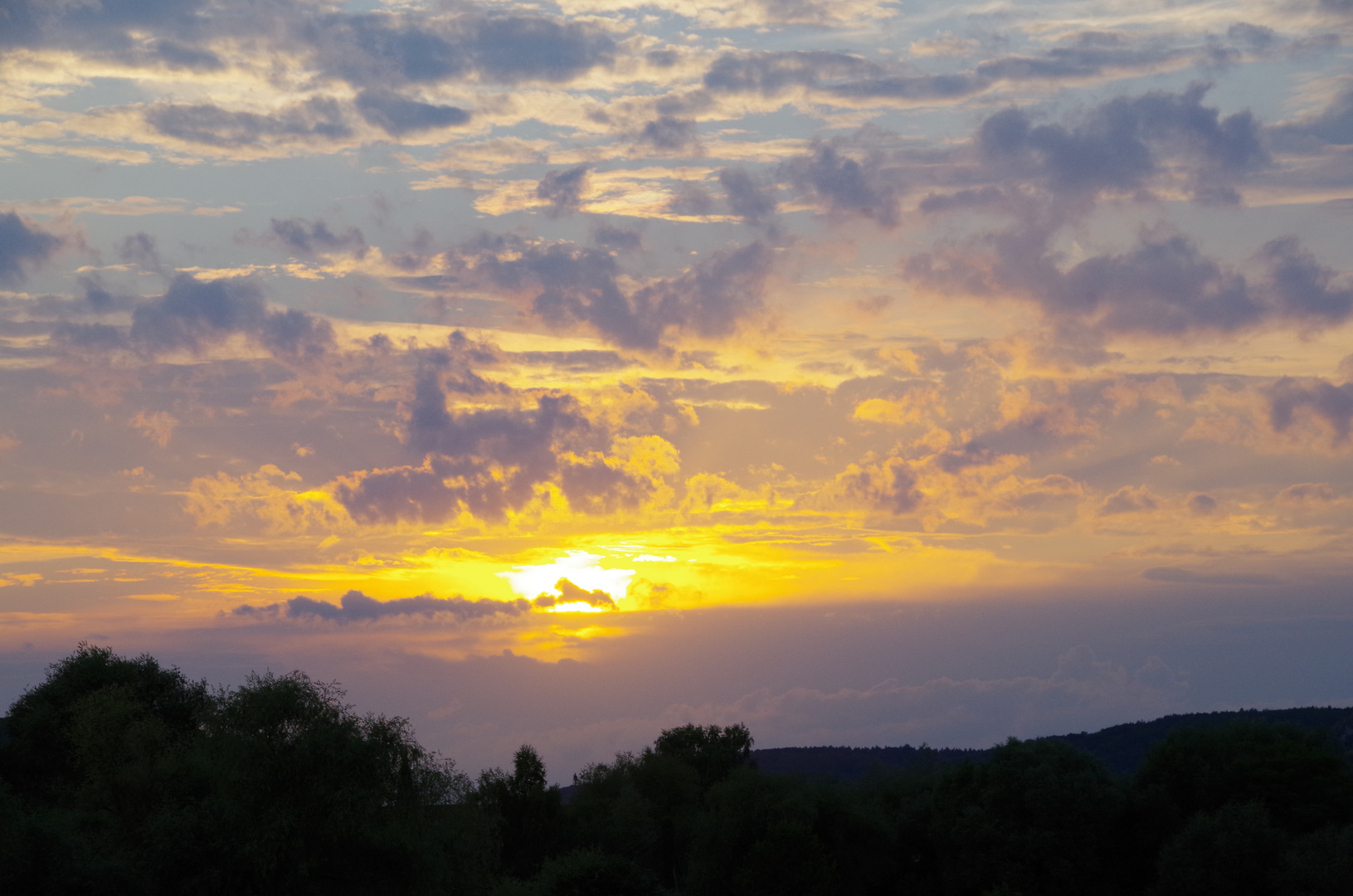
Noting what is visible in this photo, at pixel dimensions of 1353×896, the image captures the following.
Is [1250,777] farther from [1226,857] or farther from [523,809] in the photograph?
[523,809]

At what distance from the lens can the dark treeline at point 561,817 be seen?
171 ft

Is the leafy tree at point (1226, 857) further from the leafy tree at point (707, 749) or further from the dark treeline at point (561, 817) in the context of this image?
the leafy tree at point (707, 749)

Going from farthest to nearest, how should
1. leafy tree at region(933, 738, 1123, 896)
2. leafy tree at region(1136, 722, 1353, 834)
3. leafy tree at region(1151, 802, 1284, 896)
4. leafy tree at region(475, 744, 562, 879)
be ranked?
leafy tree at region(475, 744, 562, 879), leafy tree at region(933, 738, 1123, 896), leafy tree at region(1136, 722, 1353, 834), leafy tree at region(1151, 802, 1284, 896)

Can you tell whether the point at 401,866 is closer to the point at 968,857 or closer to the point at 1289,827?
the point at 968,857

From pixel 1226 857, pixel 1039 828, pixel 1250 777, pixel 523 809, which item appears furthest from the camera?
pixel 523 809

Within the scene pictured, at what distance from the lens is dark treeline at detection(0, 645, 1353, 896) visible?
5209 centimetres

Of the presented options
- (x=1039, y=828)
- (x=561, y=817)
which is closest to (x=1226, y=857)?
(x=1039, y=828)

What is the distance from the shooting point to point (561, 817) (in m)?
92.5

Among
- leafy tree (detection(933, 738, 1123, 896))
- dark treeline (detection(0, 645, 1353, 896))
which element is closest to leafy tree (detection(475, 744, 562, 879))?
dark treeline (detection(0, 645, 1353, 896))

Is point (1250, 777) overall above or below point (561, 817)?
above

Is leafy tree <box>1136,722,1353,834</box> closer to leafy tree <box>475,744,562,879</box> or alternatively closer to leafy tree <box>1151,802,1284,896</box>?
leafy tree <box>1151,802,1284,896</box>

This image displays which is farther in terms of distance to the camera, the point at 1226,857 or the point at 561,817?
the point at 561,817

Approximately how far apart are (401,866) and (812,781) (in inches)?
1628

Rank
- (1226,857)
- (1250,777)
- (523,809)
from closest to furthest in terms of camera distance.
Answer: (1226,857) < (1250,777) < (523,809)
